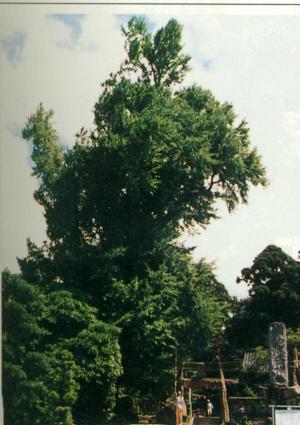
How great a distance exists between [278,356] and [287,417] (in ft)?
2.31

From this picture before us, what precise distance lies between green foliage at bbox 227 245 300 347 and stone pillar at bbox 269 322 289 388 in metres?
0.54

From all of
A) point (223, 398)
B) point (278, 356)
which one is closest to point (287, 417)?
point (278, 356)

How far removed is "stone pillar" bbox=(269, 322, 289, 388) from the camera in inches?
294

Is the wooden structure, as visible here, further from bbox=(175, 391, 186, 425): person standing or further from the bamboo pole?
bbox=(175, 391, 186, 425): person standing

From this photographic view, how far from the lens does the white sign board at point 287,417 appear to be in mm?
7133

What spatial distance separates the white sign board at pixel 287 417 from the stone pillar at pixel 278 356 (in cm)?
33

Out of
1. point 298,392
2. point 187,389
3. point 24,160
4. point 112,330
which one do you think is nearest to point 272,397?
point 298,392

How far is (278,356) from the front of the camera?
296 inches

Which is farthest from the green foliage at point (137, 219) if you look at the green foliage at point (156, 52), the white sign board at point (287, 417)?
the white sign board at point (287, 417)

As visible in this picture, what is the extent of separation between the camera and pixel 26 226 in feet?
25.7

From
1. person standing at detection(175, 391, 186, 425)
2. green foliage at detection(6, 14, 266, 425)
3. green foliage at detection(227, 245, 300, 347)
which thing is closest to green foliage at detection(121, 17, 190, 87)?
green foliage at detection(6, 14, 266, 425)

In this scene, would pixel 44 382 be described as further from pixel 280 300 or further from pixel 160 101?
pixel 160 101

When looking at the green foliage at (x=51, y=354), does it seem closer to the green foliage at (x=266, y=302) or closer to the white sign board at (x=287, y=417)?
the green foliage at (x=266, y=302)

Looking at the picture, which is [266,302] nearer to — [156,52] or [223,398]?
[223,398]
